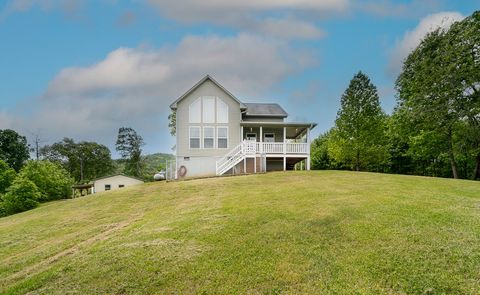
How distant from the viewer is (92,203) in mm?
17281

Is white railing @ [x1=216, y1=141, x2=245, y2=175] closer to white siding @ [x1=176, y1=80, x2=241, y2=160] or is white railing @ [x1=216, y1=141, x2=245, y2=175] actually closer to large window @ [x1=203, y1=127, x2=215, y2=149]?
white siding @ [x1=176, y1=80, x2=241, y2=160]

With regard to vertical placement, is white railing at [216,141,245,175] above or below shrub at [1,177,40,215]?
above

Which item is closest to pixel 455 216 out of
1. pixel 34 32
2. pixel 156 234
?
pixel 156 234

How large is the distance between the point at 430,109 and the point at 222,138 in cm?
1575

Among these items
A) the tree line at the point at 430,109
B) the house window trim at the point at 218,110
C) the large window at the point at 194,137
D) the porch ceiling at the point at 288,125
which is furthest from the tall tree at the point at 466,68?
the large window at the point at 194,137

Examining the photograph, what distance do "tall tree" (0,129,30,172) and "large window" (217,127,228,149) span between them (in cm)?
4598

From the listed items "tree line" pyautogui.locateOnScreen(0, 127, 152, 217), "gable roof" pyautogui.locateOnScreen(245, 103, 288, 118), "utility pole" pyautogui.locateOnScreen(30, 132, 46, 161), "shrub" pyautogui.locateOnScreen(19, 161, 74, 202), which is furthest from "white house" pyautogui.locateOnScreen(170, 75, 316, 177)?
"utility pole" pyautogui.locateOnScreen(30, 132, 46, 161)

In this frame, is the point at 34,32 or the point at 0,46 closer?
the point at 34,32

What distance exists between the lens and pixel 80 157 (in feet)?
194

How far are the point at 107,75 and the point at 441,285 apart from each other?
2798 centimetres

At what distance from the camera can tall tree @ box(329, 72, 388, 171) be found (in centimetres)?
2853

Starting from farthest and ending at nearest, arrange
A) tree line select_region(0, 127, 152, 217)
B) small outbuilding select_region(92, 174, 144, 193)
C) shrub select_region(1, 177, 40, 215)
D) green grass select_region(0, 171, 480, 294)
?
tree line select_region(0, 127, 152, 217) → small outbuilding select_region(92, 174, 144, 193) → shrub select_region(1, 177, 40, 215) → green grass select_region(0, 171, 480, 294)

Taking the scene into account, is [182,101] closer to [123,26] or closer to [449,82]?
[123,26]

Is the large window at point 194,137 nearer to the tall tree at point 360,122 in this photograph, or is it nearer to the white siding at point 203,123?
the white siding at point 203,123
